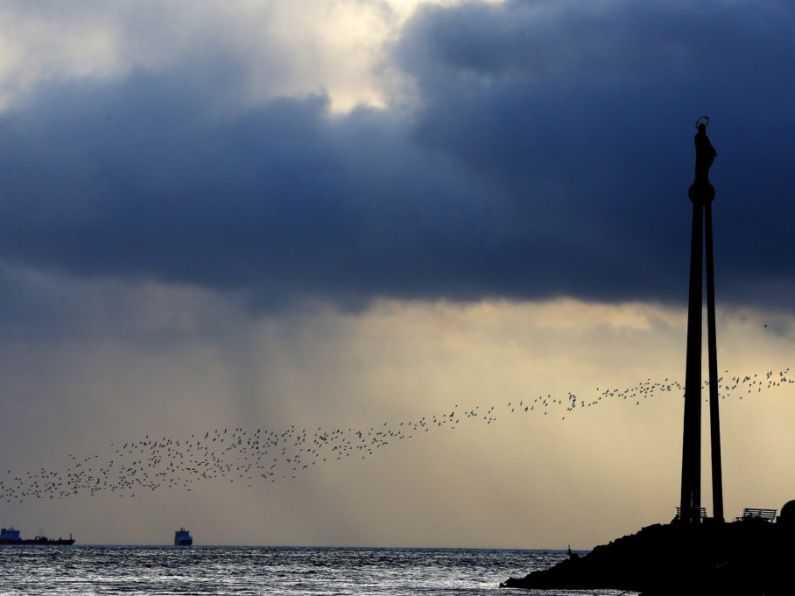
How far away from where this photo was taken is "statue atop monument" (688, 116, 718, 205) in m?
94.2

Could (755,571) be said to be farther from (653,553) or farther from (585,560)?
(585,560)

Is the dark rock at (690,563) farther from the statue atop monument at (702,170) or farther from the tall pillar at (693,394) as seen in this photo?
the statue atop monument at (702,170)

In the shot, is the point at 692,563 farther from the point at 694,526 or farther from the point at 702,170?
the point at 702,170

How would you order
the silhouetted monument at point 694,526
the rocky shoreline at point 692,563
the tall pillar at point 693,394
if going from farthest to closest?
the tall pillar at point 693,394 < the silhouetted monument at point 694,526 < the rocky shoreline at point 692,563

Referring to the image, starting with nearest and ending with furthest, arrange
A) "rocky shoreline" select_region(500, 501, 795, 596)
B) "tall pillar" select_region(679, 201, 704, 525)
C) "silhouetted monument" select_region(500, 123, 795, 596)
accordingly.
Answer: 1. "rocky shoreline" select_region(500, 501, 795, 596)
2. "silhouetted monument" select_region(500, 123, 795, 596)
3. "tall pillar" select_region(679, 201, 704, 525)

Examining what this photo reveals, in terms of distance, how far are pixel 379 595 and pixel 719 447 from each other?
103 feet

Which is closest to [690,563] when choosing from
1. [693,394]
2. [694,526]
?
[694,526]

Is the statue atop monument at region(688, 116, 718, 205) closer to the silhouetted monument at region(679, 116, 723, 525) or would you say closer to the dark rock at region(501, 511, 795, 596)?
the silhouetted monument at region(679, 116, 723, 525)

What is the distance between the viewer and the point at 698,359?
92.1m

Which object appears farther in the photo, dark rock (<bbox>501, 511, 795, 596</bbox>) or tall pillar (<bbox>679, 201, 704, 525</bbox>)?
tall pillar (<bbox>679, 201, 704, 525</bbox>)

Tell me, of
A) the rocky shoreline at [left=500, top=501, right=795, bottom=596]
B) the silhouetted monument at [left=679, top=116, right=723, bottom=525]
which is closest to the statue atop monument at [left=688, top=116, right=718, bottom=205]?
the silhouetted monument at [left=679, top=116, right=723, bottom=525]

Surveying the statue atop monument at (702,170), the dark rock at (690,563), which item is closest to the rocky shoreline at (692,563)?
the dark rock at (690,563)

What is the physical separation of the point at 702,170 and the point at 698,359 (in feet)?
41.5

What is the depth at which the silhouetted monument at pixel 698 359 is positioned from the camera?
299 feet
